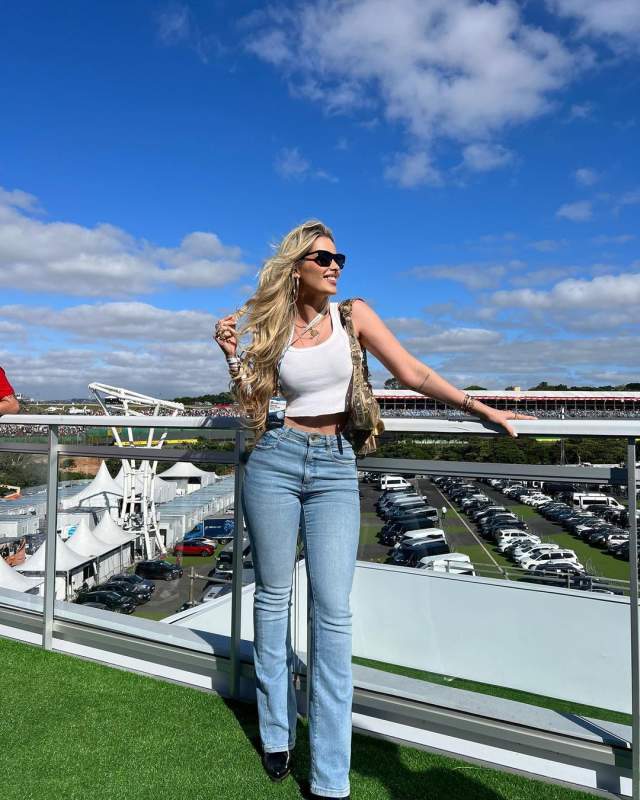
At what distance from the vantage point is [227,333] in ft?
6.23

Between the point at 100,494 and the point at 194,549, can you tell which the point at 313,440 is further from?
the point at 100,494

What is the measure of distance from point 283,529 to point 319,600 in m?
Answer: 0.23

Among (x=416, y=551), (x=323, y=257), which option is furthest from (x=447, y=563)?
(x=323, y=257)

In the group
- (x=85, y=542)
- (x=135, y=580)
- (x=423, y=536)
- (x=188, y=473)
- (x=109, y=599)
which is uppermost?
(x=188, y=473)

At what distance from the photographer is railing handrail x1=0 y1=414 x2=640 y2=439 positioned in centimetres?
172

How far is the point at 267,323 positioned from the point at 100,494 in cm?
162

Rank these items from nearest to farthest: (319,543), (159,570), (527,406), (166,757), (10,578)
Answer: (319,543)
(166,757)
(527,406)
(159,570)
(10,578)

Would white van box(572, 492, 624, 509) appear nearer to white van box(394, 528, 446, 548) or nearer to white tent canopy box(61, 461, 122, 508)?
white van box(394, 528, 446, 548)

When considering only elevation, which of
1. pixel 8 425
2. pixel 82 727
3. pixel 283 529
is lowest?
pixel 82 727

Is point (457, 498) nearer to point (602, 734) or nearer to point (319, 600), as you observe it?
point (319, 600)

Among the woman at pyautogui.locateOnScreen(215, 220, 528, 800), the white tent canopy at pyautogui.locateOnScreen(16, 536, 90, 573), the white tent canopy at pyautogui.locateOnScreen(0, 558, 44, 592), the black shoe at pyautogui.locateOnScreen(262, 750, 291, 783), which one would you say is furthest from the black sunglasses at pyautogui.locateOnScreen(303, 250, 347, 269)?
the white tent canopy at pyautogui.locateOnScreen(0, 558, 44, 592)

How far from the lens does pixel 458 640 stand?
2.05m

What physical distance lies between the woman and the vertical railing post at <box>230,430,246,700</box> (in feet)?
1.57

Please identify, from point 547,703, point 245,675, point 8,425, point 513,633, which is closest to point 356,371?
point 513,633
